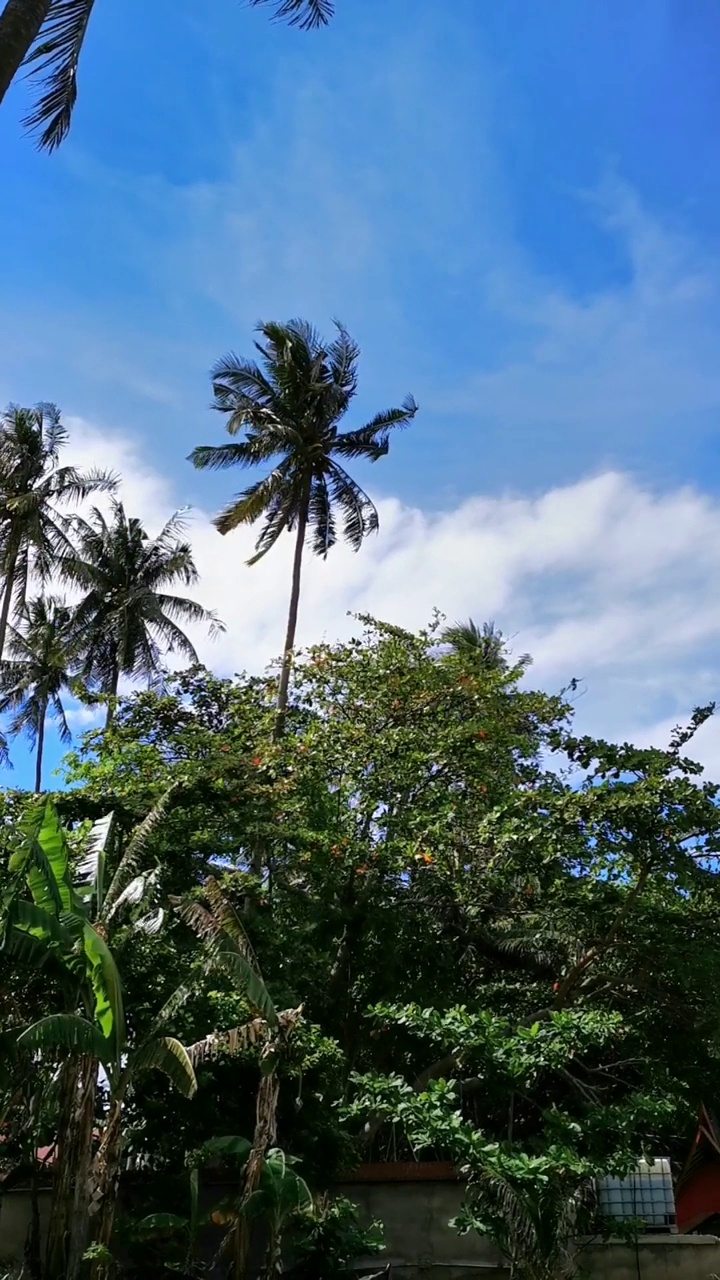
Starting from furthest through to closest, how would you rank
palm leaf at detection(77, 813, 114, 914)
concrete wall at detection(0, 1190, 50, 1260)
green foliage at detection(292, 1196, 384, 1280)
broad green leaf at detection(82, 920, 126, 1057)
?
concrete wall at detection(0, 1190, 50, 1260), palm leaf at detection(77, 813, 114, 914), green foliage at detection(292, 1196, 384, 1280), broad green leaf at detection(82, 920, 126, 1057)

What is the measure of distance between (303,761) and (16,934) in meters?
5.59

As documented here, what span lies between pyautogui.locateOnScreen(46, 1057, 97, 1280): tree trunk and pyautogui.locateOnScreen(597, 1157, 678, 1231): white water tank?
5091 millimetres

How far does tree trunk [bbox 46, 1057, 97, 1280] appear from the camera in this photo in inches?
350

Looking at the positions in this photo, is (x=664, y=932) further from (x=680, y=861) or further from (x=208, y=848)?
(x=208, y=848)

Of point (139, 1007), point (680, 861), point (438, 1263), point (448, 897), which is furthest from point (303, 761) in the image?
point (438, 1263)

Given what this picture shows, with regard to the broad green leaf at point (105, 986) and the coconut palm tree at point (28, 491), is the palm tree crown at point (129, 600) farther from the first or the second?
the broad green leaf at point (105, 986)

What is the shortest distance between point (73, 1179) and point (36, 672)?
2419 centimetres

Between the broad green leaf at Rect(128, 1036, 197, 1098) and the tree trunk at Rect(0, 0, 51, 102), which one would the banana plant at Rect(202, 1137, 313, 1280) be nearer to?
the broad green leaf at Rect(128, 1036, 197, 1098)

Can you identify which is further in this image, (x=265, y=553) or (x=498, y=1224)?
(x=265, y=553)

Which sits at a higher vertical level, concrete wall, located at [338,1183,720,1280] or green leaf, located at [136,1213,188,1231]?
green leaf, located at [136,1213,188,1231]

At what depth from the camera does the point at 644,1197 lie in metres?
10.4

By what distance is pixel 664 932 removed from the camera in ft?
40.5

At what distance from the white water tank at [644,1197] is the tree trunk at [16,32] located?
1078 centimetres

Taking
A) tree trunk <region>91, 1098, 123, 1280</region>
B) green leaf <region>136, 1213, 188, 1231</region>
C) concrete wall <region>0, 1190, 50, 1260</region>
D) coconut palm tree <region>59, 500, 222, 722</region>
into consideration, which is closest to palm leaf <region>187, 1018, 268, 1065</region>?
tree trunk <region>91, 1098, 123, 1280</region>
